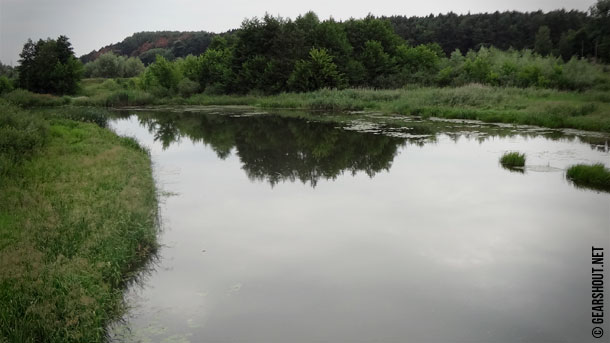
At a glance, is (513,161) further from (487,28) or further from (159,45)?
(159,45)

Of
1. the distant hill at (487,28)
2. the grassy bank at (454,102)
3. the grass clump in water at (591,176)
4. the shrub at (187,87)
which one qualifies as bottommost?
the grass clump in water at (591,176)

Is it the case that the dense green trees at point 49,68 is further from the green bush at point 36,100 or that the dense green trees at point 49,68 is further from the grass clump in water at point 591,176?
the grass clump in water at point 591,176

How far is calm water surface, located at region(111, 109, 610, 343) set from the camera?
17.2 feet

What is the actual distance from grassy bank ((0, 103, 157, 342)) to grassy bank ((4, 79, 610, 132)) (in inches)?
703

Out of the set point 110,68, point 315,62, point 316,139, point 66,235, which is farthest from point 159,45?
point 66,235

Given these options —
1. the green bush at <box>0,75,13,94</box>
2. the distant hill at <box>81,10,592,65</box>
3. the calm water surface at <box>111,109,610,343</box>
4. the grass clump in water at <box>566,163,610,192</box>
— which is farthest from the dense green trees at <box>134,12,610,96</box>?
the calm water surface at <box>111,109,610,343</box>

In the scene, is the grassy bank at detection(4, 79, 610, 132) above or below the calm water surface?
above

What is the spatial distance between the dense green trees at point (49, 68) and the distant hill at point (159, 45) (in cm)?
5941

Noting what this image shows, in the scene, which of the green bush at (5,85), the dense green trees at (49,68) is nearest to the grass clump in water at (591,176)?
the dense green trees at (49,68)

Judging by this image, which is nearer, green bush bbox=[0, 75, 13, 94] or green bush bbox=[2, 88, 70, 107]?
green bush bbox=[2, 88, 70, 107]

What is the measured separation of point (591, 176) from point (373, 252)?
721 cm

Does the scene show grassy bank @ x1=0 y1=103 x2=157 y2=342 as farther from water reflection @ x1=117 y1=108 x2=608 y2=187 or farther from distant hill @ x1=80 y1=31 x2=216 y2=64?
distant hill @ x1=80 y1=31 x2=216 y2=64

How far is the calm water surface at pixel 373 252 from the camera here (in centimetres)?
523

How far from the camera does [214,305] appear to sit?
5727 mm
